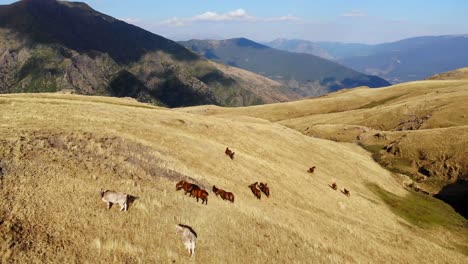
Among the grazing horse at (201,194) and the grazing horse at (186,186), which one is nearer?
the grazing horse at (201,194)

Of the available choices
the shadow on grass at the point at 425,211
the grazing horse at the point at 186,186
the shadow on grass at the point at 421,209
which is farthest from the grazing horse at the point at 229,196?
the shadow on grass at the point at 421,209

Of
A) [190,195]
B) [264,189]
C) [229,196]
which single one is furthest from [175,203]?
[264,189]

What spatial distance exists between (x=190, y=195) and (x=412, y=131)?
7255 centimetres

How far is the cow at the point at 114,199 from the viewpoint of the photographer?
2502cm

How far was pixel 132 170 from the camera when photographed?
99.2 ft

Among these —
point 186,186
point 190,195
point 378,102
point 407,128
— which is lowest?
point 378,102

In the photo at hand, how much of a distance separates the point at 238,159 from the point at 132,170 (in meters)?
16.4

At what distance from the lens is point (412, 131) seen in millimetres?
88938

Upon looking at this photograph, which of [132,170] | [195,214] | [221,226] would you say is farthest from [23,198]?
[221,226]

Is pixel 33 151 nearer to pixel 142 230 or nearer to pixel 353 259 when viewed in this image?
pixel 142 230

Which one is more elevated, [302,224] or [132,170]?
[132,170]

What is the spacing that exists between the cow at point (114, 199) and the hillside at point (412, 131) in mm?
54290

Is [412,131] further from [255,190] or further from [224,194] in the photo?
[224,194]

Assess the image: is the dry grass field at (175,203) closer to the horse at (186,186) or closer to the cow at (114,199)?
the cow at (114,199)
